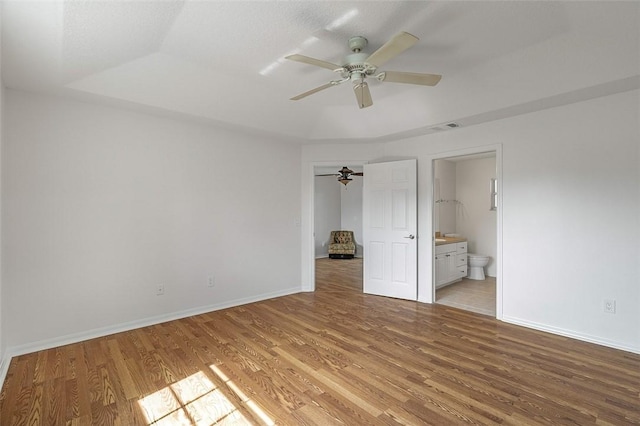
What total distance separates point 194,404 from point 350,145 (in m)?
4.04

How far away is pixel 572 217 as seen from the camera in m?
3.25

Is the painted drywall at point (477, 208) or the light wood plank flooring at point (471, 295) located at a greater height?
the painted drywall at point (477, 208)

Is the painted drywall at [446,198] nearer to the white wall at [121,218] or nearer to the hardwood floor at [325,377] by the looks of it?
the hardwood floor at [325,377]

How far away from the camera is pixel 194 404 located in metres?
2.12

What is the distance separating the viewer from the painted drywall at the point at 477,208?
6.29 meters

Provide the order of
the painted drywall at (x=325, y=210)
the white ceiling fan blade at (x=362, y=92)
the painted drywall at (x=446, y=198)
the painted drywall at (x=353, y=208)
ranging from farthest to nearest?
the painted drywall at (x=353, y=208) < the painted drywall at (x=325, y=210) < the painted drywall at (x=446, y=198) < the white ceiling fan blade at (x=362, y=92)

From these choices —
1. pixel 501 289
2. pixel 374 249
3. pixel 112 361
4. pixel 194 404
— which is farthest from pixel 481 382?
pixel 112 361

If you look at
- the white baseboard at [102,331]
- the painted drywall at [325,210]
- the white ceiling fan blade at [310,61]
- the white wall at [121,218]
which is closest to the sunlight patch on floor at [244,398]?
the white baseboard at [102,331]

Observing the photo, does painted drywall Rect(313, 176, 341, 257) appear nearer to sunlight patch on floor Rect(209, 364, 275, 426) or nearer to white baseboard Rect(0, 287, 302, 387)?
white baseboard Rect(0, 287, 302, 387)

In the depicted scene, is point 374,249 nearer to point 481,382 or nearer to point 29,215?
point 481,382

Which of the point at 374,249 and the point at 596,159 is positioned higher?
the point at 596,159

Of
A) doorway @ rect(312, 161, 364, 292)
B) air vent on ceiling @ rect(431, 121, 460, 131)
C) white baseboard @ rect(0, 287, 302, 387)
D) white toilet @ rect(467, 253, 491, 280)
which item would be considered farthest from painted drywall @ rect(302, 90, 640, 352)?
doorway @ rect(312, 161, 364, 292)

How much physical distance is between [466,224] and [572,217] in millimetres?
3485

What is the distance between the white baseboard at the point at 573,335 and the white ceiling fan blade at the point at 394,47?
128 inches
